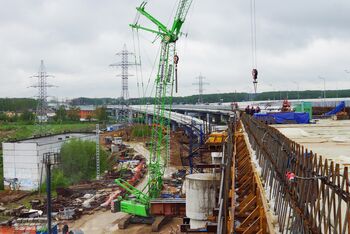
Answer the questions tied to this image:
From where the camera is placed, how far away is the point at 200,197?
2223 centimetres

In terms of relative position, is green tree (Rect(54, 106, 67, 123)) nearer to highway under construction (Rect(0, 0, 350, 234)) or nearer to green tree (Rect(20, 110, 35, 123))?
green tree (Rect(20, 110, 35, 123))

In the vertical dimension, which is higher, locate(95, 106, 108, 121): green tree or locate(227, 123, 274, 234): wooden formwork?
locate(227, 123, 274, 234): wooden formwork

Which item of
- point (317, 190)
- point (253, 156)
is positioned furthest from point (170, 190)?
point (317, 190)

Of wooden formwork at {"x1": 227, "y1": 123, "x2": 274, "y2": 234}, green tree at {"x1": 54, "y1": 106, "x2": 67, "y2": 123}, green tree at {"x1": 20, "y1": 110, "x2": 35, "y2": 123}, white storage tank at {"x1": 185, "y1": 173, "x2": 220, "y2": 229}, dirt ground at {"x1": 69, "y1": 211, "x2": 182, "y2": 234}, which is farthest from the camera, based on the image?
green tree at {"x1": 54, "y1": 106, "x2": 67, "y2": 123}

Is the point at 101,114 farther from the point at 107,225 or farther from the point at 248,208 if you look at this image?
the point at 248,208

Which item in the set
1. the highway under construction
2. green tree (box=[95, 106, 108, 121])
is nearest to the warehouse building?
the highway under construction

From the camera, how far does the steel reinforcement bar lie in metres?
5.09

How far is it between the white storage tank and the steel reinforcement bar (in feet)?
42.1

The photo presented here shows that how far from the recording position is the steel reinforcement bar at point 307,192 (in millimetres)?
5086

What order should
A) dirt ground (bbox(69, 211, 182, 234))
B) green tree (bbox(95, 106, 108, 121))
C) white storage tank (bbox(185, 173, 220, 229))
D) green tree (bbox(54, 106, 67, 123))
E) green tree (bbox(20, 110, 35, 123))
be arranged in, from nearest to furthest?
white storage tank (bbox(185, 173, 220, 229))
dirt ground (bbox(69, 211, 182, 234))
green tree (bbox(20, 110, 35, 123))
green tree (bbox(54, 106, 67, 123))
green tree (bbox(95, 106, 108, 121))

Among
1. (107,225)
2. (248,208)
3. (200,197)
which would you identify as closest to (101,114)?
(107,225)

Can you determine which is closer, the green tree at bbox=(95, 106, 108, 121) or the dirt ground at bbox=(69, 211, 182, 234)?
the dirt ground at bbox=(69, 211, 182, 234)

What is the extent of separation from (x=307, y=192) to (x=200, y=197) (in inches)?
645

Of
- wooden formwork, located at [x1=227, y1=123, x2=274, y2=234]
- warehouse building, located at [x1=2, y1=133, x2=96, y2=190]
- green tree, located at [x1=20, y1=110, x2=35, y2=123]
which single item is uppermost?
wooden formwork, located at [x1=227, y1=123, x2=274, y2=234]
